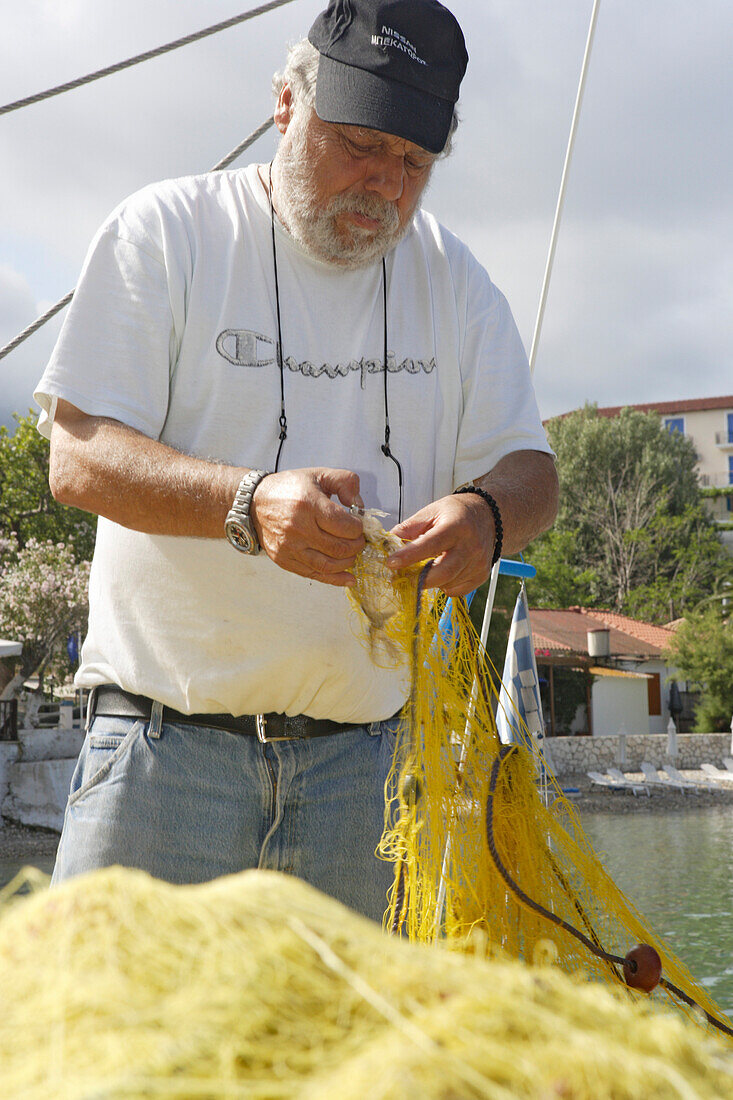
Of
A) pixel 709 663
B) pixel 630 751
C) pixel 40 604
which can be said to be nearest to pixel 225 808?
pixel 40 604

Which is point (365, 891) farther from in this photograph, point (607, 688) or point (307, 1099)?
point (607, 688)

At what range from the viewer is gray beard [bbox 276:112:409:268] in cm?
218

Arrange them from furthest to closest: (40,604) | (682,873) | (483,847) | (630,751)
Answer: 1. (630,751)
2. (40,604)
3. (682,873)
4. (483,847)

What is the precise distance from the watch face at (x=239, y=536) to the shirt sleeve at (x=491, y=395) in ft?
2.38

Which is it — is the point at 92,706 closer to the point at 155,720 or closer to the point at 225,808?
the point at 155,720

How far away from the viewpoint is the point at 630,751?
2852 cm

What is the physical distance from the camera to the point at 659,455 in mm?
46531

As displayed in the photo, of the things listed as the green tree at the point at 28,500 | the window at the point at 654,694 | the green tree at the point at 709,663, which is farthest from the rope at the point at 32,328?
the window at the point at 654,694

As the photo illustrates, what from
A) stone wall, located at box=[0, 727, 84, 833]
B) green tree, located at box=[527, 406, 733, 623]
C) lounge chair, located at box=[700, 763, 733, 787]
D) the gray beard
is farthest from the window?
the gray beard

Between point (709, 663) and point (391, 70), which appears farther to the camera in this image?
point (709, 663)

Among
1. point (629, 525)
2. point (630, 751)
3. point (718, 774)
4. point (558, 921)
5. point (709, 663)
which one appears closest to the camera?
point (558, 921)

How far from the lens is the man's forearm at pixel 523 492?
202 cm

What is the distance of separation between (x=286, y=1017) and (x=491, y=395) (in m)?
1.85

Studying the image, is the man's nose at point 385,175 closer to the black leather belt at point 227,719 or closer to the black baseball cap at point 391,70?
the black baseball cap at point 391,70
